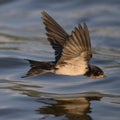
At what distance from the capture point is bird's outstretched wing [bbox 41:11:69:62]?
24.1 feet

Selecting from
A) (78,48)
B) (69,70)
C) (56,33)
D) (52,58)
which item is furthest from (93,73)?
(52,58)

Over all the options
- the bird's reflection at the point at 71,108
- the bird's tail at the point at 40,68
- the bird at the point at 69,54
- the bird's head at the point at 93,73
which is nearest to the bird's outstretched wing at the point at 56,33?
the bird at the point at 69,54

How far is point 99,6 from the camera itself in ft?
44.1

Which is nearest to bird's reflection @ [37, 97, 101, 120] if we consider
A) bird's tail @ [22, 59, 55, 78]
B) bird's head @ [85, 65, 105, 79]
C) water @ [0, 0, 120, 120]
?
water @ [0, 0, 120, 120]

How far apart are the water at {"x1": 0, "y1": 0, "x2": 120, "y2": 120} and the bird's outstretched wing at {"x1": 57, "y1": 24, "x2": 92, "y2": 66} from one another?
0.55m

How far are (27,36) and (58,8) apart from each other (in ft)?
7.09

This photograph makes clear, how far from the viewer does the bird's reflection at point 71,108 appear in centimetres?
721

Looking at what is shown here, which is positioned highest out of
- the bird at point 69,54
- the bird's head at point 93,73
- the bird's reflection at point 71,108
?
the bird at point 69,54

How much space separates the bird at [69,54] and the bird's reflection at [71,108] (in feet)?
1.22

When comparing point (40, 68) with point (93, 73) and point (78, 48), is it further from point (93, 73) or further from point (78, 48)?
point (93, 73)

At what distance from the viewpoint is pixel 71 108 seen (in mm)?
7531

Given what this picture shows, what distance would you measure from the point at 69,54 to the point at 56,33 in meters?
0.55

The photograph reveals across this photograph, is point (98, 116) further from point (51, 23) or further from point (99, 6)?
point (99, 6)

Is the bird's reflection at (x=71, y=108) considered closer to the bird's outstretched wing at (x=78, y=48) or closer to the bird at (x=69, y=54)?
the bird at (x=69, y=54)
